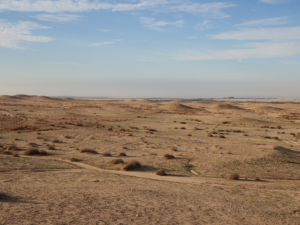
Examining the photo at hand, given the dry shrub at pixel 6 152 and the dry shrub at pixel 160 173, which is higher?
the dry shrub at pixel 6 152

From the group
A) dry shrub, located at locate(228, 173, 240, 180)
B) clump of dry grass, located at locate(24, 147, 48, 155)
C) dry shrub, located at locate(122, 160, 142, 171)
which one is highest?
clump of dry grass, located at locate(24, 147, 48, 155)

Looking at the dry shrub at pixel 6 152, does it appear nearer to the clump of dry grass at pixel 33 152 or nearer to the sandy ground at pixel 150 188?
the sandy ground at pixel 150 188

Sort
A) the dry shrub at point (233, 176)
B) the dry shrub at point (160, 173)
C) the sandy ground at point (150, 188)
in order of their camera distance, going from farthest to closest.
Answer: the dry shrub at point (160, 173)
the dry shrub at point (233, 176)
the sandy ground at point (150, 188)

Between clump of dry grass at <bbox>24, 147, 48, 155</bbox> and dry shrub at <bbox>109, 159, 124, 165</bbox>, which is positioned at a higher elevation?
clump of dry grass at <bbox>24, 147, 48, 155</bbox>

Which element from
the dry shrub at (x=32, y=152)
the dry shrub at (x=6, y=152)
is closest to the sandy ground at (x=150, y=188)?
the dry shrub at (x=6, y=152)

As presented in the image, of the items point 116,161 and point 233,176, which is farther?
point 116,161

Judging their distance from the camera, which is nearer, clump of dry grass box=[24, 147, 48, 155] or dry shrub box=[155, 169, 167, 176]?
dry shrub box=[155, 169, 167, 176]

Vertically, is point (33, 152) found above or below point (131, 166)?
above

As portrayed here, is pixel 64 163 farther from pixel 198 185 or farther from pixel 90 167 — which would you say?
pixel 198 185

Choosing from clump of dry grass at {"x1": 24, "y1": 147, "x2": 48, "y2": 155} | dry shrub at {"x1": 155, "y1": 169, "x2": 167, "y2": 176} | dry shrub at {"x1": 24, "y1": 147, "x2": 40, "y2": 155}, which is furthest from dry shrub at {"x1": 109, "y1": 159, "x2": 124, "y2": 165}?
dry shrub at {"x1": 24, "y1": 147, "x2": 40, "y2": 155}

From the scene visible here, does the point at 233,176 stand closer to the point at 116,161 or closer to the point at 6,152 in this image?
the point at 116,161

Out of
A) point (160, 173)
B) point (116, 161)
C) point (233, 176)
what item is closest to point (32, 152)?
point (116, 161)

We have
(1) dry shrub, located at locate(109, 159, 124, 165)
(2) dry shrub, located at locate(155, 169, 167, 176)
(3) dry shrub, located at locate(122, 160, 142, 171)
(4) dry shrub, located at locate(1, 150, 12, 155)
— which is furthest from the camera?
(4) dry shrub, located at locate(1, 150, 12, 155)

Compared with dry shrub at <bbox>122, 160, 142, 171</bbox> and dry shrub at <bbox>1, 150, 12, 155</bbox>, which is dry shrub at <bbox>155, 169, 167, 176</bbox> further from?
dry shrub at <bbox>1, 150, 12, 155</bbox>
